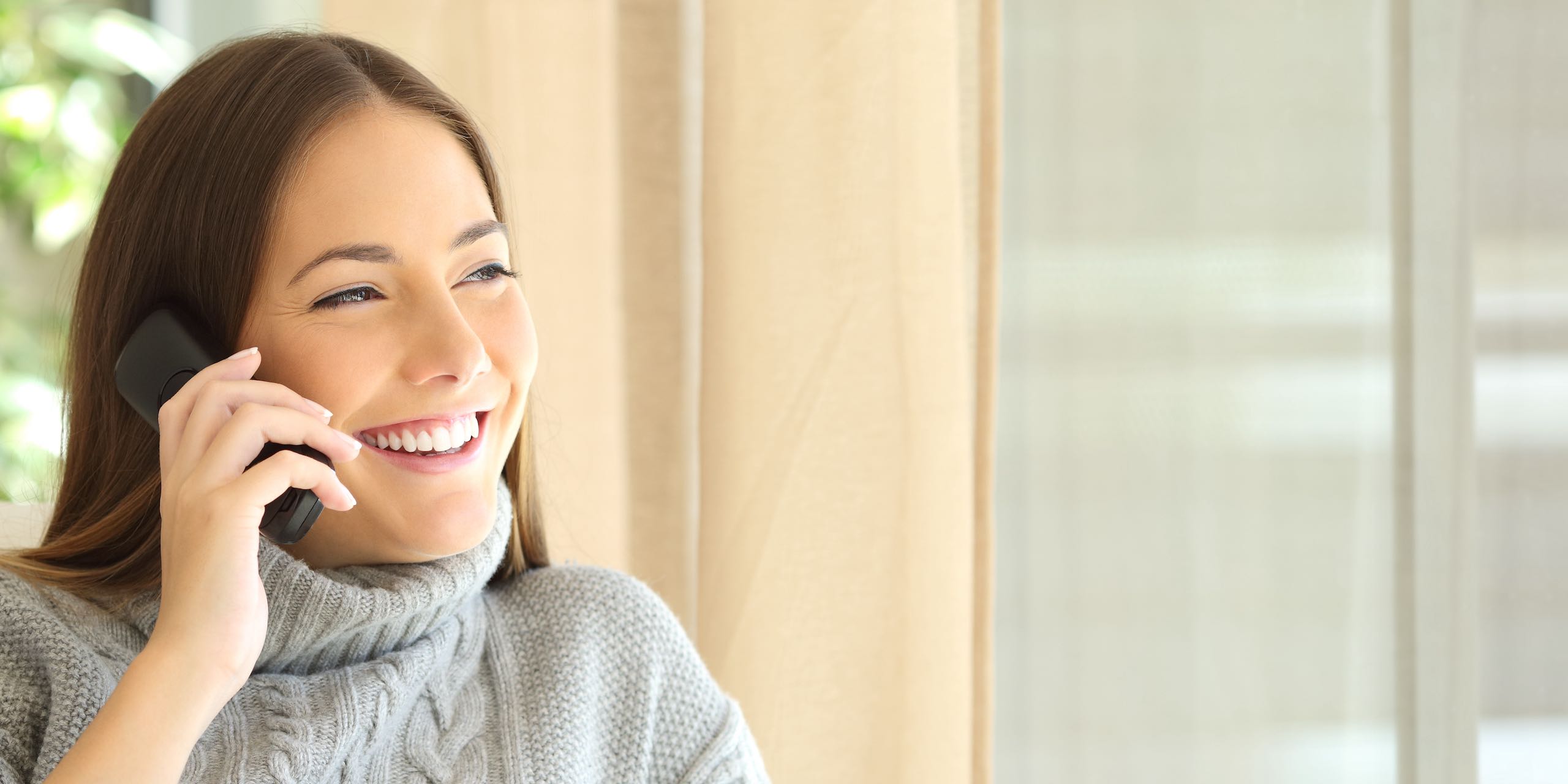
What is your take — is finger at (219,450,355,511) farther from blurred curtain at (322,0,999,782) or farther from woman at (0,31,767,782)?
blurred curtain at (322,0,999,782)

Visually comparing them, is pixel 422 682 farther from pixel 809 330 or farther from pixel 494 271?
pixel 809 330

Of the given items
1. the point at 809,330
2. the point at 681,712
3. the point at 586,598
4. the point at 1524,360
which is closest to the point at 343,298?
the point at 586,598

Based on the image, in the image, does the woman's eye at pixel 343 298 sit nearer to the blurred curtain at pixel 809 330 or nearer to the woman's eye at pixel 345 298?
the woman's eye at pixel 345 298

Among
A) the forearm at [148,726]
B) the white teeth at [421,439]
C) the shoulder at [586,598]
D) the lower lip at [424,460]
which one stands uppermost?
the white teeth at [421,439]

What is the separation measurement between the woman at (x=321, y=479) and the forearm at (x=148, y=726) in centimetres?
2

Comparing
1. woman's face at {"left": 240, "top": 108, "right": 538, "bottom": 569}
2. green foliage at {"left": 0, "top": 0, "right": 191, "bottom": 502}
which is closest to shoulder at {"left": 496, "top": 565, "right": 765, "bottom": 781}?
woman's face at {"left": 240, "top": 108, "right": 538, "bottom": 569}

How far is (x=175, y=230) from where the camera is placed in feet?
3.42

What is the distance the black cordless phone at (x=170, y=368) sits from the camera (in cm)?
98

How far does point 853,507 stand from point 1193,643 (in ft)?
1.51

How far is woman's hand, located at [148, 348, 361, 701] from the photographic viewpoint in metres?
0.89

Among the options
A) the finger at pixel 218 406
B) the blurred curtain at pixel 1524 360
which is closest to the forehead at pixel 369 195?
the finger at pixel 218 406

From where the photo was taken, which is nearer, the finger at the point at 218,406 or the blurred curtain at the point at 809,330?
the finger at the point at 218,406

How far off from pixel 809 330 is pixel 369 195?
62 centimetres

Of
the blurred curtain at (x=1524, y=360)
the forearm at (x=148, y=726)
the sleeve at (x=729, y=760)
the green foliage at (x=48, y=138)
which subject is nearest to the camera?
the forearm at (x=148, y=726)
